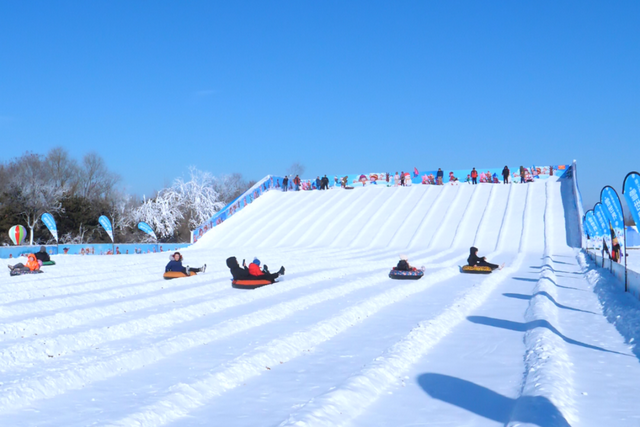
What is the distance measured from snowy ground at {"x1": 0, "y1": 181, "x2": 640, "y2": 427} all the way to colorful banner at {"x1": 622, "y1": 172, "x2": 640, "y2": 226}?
45.9 inches

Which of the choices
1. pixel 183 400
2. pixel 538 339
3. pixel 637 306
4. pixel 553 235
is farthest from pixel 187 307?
pixel 553 235

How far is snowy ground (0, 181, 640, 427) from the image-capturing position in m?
3.71

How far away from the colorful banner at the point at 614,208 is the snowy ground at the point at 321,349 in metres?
0.95

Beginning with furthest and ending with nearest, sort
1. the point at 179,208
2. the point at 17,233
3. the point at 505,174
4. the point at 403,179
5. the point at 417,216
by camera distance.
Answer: the point at 179,208, the point at 403,179, the point at 505,174, the point at 417,216, the point at 17,233

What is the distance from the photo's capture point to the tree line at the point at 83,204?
3006cm

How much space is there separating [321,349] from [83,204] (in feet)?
98.0

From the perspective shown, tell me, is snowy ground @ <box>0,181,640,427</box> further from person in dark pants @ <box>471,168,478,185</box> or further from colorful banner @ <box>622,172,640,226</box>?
person in dark pants @ <box>471,168,478,185</box>

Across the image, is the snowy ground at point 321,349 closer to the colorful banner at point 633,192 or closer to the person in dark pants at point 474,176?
the colorful banner at point 633,192

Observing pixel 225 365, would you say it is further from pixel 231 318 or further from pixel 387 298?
pixel 387 298

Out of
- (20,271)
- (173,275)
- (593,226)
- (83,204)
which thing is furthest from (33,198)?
(593,226)

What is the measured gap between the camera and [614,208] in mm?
9531

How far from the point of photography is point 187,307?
7.59 m

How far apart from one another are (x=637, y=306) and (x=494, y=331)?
2195mm

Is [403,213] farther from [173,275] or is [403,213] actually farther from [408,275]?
[173,275]
